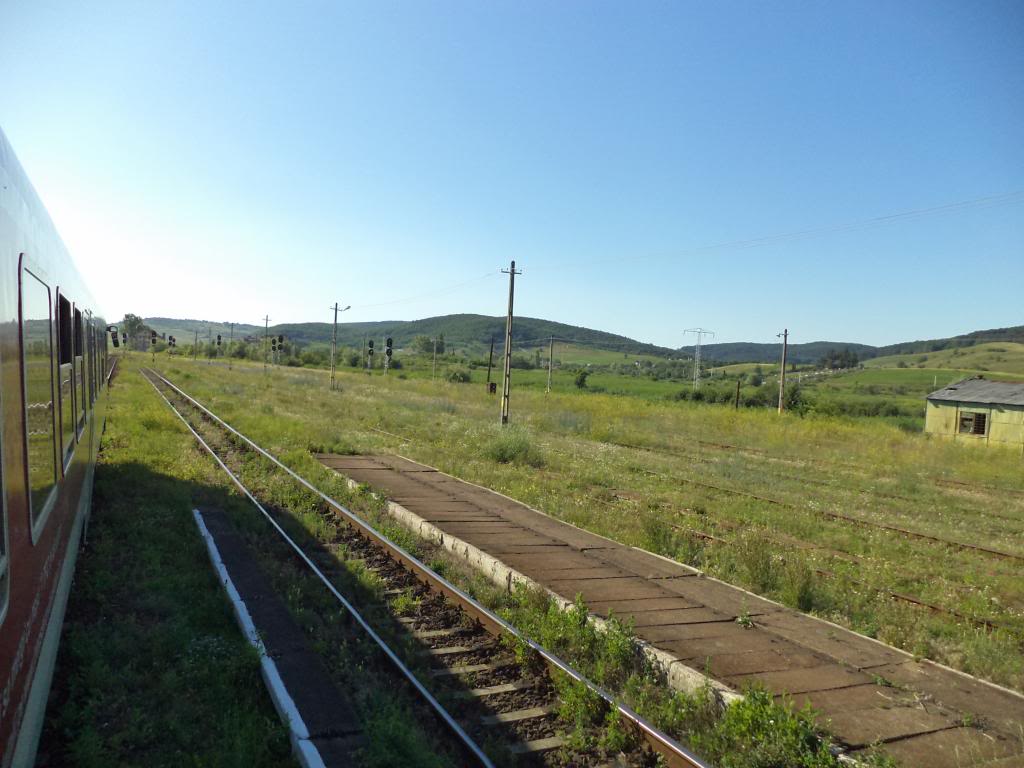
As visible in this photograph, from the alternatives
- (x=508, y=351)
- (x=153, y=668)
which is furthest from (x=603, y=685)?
(x=508, y=351)

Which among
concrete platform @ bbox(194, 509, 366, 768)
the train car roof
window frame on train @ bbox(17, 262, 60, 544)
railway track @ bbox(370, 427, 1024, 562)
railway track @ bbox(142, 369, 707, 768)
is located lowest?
railway track @ bbox(370, 427, 1024, 562)

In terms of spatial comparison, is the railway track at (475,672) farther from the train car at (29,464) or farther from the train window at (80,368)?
the train window at (80,368)

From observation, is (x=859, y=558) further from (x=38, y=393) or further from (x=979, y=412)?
(x=979, y=412)

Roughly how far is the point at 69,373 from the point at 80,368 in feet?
6.15

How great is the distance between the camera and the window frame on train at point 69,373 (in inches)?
213

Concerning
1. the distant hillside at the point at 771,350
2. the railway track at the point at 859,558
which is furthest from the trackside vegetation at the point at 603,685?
the distant hillside at the point at 771,350

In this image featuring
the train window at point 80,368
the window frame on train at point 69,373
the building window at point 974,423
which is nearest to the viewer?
the window frame on train at point 69,373

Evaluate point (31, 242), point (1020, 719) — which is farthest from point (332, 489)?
point (1020, 719)

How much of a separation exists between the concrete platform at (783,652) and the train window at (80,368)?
4.58 meters

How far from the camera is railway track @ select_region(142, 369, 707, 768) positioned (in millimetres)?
4652

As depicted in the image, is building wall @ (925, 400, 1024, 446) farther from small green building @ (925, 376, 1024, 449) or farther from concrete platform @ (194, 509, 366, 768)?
concrete platform @ (194, 509, 366, 768)

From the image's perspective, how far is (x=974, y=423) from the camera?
30578mm

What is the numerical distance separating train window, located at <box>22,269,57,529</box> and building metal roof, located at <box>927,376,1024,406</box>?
3293 cm

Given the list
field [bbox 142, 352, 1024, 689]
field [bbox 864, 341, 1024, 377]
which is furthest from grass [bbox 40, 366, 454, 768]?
field [bbox 864, 341, 1024, 377]
